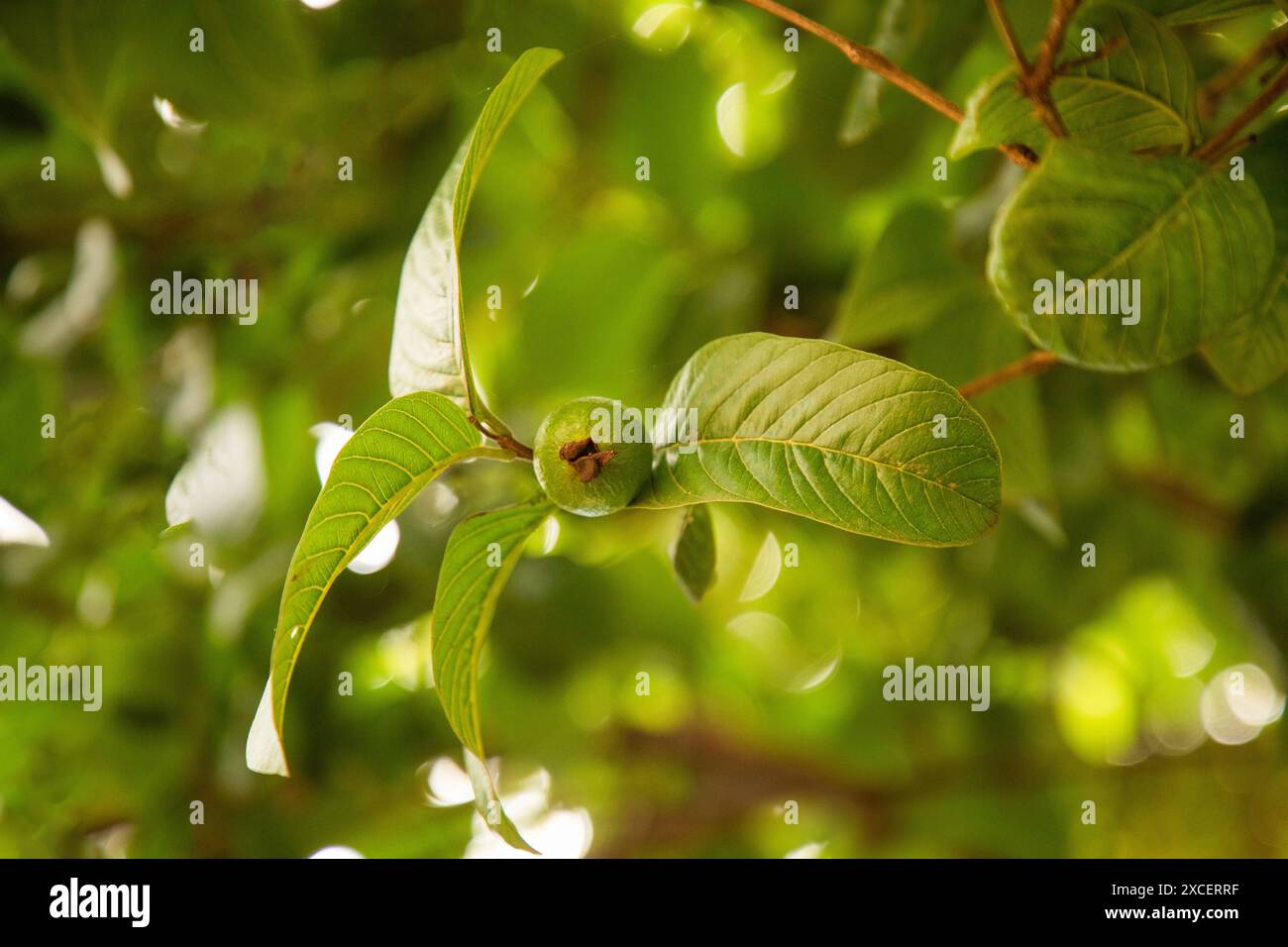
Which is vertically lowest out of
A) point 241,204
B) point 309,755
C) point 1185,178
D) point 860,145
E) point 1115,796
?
point 1115,796

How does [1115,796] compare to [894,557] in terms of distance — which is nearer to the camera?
[894,557]

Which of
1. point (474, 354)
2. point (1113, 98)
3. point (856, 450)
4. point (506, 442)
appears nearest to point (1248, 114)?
point (1113, 98)

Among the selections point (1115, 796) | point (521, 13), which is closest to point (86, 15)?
point (521, 13)

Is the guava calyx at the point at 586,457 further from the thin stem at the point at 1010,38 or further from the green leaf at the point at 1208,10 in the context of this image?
the green leaf at the point at 1208,10

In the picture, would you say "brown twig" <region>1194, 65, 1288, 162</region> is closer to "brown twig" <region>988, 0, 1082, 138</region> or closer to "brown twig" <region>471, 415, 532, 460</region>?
"brown twig" <region>988, 0, 1082, 138</region>

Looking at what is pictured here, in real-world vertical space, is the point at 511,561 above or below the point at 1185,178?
below

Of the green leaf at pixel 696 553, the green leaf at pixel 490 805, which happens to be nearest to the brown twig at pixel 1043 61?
the green leaf at pixel 696 553

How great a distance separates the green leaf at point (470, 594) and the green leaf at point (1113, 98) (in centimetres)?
22

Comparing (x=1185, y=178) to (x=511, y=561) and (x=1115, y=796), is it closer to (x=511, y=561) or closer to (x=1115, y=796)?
(x=511, y=561)

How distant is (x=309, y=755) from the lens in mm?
1091

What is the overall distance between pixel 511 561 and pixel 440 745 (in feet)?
2.80

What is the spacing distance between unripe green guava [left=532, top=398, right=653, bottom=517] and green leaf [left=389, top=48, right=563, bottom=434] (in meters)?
0.04

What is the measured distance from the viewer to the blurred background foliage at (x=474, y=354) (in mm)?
785

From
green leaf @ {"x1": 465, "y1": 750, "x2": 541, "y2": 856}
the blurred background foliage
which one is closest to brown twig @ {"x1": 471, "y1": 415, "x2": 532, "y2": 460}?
green leaf @ {"x1": 465, "y1": 750, "x2": 541, "y2": 856}
